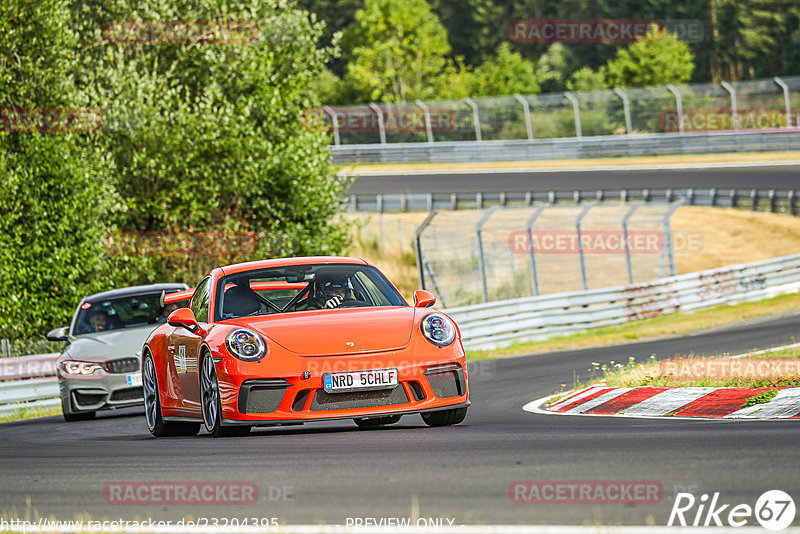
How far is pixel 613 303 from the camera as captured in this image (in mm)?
25016

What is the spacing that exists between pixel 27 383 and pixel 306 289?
30.9 ft

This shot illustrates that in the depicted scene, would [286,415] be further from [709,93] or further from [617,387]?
[709,93]

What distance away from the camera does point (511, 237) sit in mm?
38219

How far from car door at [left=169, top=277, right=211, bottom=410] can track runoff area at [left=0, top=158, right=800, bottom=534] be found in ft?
1.18

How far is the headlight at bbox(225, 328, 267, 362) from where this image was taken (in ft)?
26.7

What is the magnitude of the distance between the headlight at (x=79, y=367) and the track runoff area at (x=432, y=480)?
178 inches

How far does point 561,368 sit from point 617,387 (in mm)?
5489
